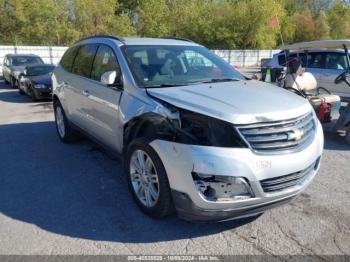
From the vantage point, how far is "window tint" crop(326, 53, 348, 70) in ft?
32.5

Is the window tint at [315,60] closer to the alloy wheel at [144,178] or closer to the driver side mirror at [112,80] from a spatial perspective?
the driver side mirror at [112,80]

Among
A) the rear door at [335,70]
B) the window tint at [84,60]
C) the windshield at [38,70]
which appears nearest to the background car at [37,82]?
the windshield at [38,70]

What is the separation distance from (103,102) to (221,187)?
87.1 inches

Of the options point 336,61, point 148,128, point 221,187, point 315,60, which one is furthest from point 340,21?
point 221,187

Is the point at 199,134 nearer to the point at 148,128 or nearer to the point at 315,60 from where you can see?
the point at 148,128

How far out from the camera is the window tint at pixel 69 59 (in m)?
5.97

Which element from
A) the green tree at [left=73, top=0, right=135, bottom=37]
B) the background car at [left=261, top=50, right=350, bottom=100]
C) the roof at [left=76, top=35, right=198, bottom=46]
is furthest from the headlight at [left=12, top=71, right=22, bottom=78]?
the green tree at [left=73, top=0, right=135, bottom=37]

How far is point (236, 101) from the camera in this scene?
329cm

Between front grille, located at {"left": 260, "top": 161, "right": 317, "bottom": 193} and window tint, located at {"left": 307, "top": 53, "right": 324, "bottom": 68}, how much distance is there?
315 inches

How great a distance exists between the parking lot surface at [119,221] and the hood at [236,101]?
1.13 m

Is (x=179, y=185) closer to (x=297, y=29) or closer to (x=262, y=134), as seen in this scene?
(x=262, y=134)

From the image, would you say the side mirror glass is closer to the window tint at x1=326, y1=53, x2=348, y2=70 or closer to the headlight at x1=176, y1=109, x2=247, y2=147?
the headlight at x1=176, y1=109, x2=247, y2=147

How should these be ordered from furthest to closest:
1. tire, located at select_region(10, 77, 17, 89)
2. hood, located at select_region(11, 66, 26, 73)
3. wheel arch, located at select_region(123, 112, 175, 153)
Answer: tire, located at select_region(10, 77, 17, 89) < hood, located at select_region(11, 66, 26, 73) < wheel arch, located at select_region(123, 112, 175, 153)

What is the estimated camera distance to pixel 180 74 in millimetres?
4254
